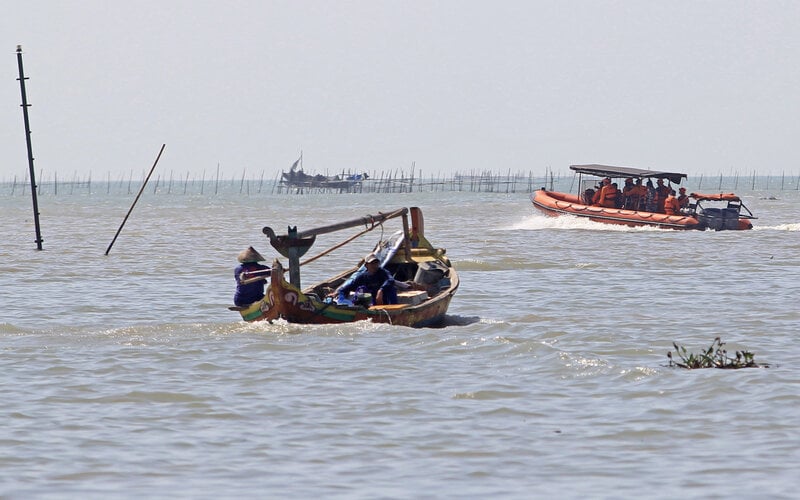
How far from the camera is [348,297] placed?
51.5ft

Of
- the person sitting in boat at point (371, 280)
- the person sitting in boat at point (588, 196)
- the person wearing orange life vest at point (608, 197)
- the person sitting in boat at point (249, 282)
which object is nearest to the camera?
the person sitting in boat at point (249, 282)

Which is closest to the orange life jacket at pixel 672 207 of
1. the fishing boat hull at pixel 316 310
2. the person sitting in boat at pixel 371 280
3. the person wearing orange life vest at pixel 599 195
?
the person wearing orange life vest at pixel 599 195

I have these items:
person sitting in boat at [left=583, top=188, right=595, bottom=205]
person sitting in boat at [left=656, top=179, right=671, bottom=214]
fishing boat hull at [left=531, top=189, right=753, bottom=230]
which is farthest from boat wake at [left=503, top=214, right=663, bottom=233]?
person sitting in boat at [left=656, top=179, right=671, bottom=214]

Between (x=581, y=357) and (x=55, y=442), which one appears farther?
(x=581, y=357)

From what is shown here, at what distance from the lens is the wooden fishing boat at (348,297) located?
14.5 meters

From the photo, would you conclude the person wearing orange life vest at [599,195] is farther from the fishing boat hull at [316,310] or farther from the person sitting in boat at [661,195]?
the fishing boat hull at [316,310]

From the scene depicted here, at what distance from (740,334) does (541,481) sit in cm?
751

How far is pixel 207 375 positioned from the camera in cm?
1156

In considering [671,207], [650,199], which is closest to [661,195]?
[650,199]

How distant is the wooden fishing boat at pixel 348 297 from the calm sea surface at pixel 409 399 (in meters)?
0.26

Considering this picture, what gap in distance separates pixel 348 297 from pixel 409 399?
218 inches

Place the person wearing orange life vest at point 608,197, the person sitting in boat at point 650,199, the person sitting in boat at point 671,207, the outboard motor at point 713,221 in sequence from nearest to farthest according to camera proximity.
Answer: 1. the outboard motor at point 713,221
2. the person sitting in boat at point 671,207
3. the person sitting in boat at point 650,199
4. the person wearing orange life vest at point 608,197

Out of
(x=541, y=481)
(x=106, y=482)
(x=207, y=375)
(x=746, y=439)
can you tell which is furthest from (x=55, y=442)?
(x=746, y=439)

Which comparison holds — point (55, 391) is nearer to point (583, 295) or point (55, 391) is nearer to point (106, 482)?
point (106, 482)
